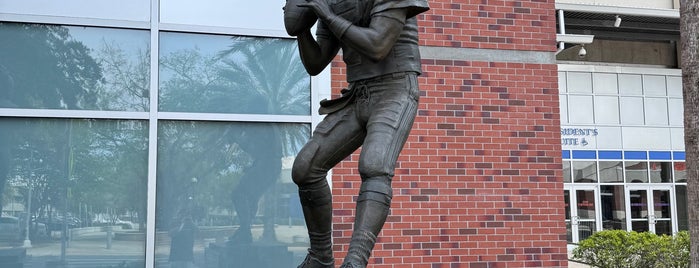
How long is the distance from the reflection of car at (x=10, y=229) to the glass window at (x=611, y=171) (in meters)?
21.1

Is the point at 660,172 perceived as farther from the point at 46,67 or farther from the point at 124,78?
the point at 46,67

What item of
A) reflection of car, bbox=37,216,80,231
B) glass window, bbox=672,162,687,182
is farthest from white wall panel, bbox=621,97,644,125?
reflection of car, bbox=37,216,80,231

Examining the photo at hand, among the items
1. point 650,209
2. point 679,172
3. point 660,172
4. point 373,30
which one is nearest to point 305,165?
point 373,30

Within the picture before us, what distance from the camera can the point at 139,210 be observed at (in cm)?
660

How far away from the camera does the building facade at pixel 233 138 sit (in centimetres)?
651

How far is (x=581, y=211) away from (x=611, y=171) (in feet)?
5.68

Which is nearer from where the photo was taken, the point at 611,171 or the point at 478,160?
the point at 478,160

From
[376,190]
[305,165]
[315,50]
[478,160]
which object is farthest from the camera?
[478,160]

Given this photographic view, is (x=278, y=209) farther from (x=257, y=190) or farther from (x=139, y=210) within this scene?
(x=139, y=210)

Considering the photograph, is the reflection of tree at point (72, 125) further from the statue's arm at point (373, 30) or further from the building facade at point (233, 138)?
the statue's arm at point (373, 30)

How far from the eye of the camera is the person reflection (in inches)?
260

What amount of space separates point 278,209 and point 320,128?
345cm

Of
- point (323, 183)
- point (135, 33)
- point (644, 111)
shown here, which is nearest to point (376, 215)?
point (323, 183)

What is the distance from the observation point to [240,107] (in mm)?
6949
